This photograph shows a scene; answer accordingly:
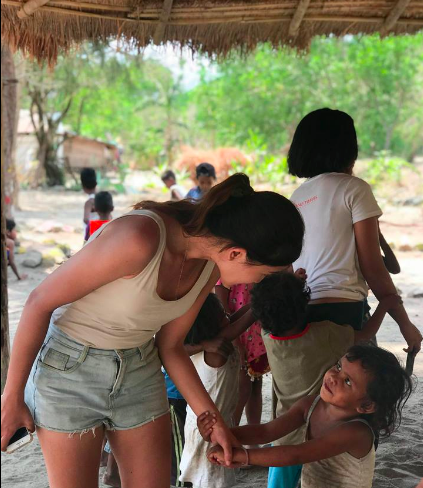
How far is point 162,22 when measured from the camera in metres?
4.25

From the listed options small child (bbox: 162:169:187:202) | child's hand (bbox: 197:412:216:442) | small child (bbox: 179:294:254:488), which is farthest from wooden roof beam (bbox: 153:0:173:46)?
small child (bbox: 162:169:187:202)

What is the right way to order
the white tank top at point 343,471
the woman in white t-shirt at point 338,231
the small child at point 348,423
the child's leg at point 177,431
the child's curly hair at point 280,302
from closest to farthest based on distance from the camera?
the small child at point 348,423
the white tank top at point 343,471
the child's curly hair at point 280,302
the woman in white t-shirt at point 338,231
the child's leg at point 177,431

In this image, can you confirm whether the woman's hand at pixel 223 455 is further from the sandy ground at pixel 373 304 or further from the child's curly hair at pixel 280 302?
the sandy ground at pixel 373 304

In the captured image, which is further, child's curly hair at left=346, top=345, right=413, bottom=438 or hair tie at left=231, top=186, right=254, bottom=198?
child's curly hair at left=346, top=345, right=413, bottom=438

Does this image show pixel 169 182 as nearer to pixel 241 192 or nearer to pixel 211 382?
pixel 211 382

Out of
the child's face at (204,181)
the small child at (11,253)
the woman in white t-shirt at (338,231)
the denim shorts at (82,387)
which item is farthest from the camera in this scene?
the small child at (11,253)

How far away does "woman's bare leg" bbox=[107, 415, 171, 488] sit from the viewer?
Answer: 2.04m

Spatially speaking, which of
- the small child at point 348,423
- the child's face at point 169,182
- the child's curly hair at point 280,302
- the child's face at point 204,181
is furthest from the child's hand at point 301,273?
the child's face at point 169,182

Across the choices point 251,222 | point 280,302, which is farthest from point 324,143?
point 251,222

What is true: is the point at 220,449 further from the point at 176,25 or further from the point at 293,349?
the point at 176,25

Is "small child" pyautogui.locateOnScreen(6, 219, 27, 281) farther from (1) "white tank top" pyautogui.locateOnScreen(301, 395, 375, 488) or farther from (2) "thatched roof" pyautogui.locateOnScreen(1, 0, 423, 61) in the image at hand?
(1) "white tank top" pyautogui.locateOnScreen(301, 395, 375, 488)

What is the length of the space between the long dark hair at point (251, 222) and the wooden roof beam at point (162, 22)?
2.58 metres

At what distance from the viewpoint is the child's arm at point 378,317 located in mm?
2736

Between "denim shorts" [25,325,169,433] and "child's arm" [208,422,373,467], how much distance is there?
34cm
